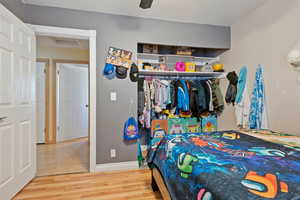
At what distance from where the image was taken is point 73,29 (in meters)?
2.22

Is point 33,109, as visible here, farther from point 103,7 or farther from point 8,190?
point 103,7

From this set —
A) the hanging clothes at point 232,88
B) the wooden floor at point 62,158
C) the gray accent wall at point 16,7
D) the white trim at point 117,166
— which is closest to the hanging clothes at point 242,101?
the hanging clothes at point 232,88

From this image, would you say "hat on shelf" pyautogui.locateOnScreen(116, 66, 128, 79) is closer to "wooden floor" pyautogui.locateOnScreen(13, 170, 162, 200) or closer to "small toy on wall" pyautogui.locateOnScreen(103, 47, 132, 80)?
"small toy on wall" pyautogui.locateOnScreen(103, 47, 132, 80)

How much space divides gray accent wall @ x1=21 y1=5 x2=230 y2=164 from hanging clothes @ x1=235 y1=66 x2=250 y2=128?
123 cm

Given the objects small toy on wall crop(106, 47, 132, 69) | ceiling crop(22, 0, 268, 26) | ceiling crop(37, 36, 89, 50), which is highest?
ceiling crop(22, 0, 268, 26)

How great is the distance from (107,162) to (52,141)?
7.05ft

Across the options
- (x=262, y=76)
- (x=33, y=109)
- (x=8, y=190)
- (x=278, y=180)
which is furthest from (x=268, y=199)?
(x=33, y=109)

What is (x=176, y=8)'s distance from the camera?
225cm

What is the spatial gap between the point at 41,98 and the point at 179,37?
11.2ft

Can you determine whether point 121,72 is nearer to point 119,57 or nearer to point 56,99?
point 119,57

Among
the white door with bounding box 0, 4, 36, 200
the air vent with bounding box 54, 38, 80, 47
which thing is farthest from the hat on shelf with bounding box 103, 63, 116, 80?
the air vent with bounding box 54, 38, 80, 47

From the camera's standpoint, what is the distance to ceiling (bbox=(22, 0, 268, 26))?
2105 millimetres

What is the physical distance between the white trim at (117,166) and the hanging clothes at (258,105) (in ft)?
6.15

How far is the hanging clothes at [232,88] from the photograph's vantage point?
2.60 meters
